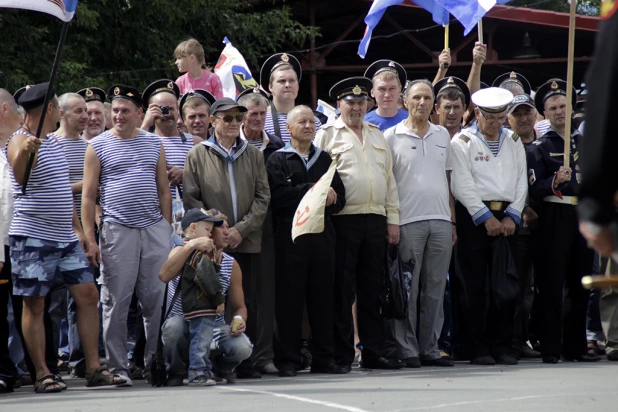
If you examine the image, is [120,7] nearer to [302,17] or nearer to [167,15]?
[167,15]

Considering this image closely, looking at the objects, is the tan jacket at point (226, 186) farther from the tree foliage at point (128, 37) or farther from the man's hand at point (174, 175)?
the tree foliage at point (128, 37)

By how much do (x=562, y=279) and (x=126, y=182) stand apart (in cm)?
415

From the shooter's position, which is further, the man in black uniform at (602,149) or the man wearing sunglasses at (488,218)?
the man wearing sunglasses at (488,218)

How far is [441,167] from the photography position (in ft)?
31.8

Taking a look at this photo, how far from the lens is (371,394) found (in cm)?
717

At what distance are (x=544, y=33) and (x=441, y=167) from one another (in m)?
13.9

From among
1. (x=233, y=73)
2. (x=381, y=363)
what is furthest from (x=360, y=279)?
(x=233, y=73)

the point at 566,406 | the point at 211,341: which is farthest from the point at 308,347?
the point at 566,406

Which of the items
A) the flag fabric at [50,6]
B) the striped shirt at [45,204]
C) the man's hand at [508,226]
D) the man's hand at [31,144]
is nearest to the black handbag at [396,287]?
the man's hand at [508,226]

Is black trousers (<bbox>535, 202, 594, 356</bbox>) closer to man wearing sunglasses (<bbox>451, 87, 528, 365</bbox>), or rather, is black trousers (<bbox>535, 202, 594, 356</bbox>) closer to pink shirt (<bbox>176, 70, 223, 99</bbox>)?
man wearing sunglasses (<bbox>451, 87, 528, 365</bbox>)

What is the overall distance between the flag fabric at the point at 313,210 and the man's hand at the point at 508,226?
6.17ft

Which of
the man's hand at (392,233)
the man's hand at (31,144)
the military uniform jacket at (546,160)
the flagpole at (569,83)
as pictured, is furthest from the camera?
the military uniform jacket at (546,160)

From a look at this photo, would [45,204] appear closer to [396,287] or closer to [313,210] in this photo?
[313,210]

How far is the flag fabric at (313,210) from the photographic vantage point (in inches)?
337
